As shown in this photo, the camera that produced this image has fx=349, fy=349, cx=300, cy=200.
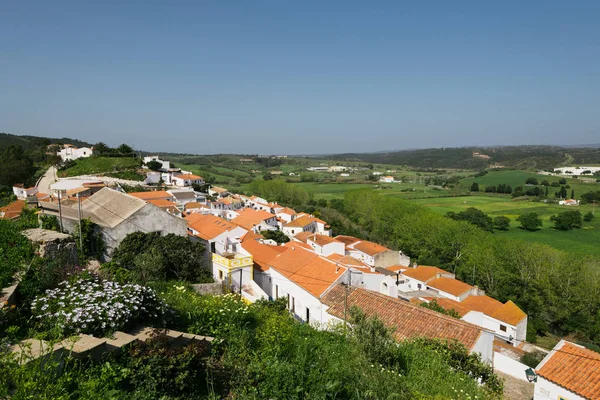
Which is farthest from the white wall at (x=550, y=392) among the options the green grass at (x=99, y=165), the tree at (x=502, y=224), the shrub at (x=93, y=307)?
the green grass at (x=99, y=165)

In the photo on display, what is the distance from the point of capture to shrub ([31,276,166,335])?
577cm

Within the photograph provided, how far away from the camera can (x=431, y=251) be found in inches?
2004

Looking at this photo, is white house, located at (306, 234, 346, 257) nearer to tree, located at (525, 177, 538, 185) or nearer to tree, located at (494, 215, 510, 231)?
tree, located at (494, 215, 510, 231)

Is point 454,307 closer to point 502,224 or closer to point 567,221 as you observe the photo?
point 502,224

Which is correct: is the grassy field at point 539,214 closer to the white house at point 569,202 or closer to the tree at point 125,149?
the white house at point 569,202

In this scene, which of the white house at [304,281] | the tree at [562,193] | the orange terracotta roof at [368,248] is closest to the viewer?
the white house at [304,281]

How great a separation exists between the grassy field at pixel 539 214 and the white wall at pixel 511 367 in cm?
3731

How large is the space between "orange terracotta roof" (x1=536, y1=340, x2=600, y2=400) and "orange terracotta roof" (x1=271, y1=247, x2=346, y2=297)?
10.3 metres

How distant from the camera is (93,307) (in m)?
5.95

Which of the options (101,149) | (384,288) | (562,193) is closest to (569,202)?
(562,193)

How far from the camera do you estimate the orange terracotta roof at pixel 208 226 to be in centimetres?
2967

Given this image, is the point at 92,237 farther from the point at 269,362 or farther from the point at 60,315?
the point at 269,362

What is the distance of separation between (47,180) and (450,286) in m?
58.4

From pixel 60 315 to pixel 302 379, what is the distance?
415 centimetres
